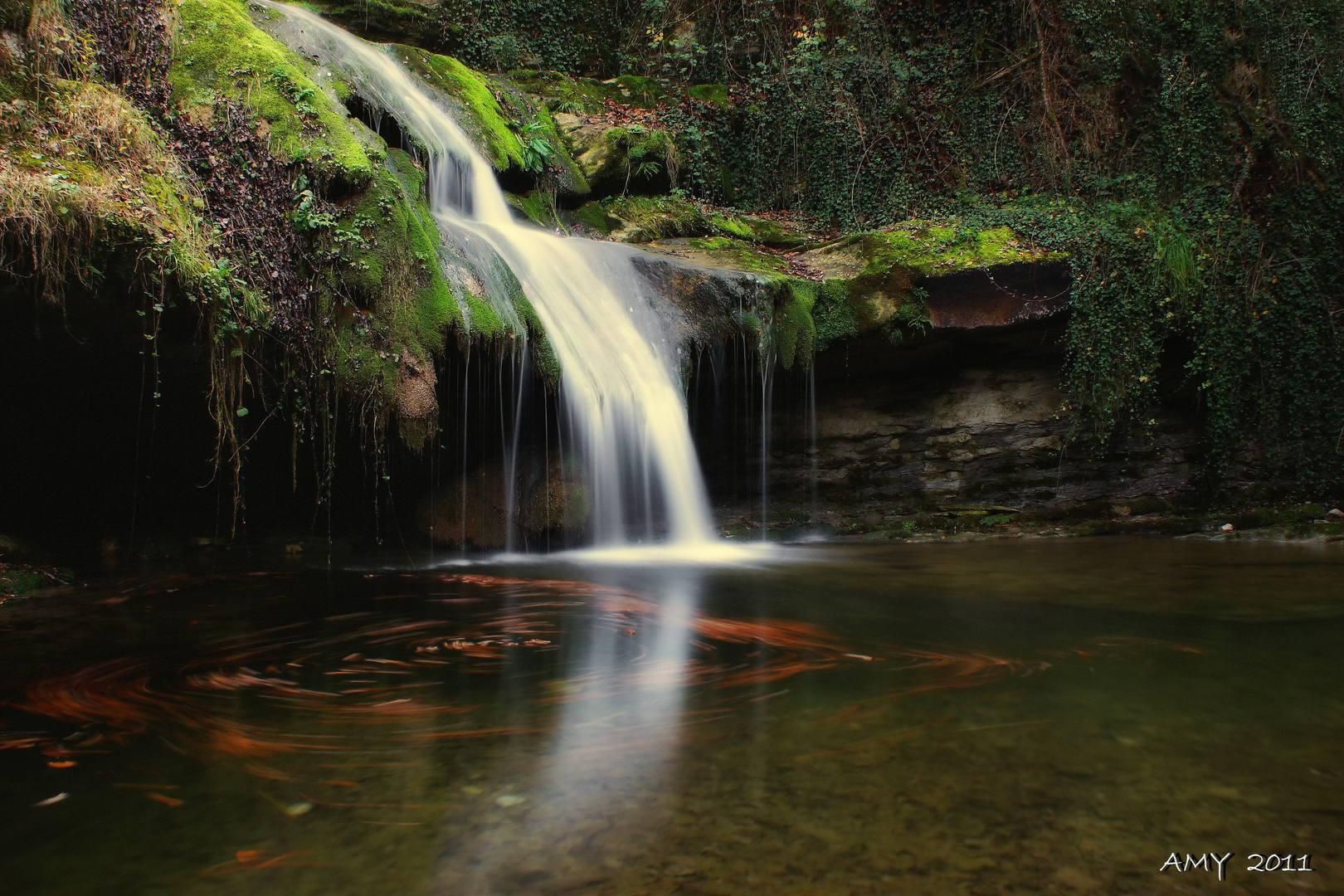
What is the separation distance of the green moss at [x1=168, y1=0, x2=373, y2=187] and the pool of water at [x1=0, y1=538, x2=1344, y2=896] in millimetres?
3326

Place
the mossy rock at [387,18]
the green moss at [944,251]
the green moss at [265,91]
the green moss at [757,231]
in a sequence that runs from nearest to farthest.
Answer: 1. the green moss at [265,91]
2. the green moss at [944,251]
3. the green moss at [757,231]
4. the mossy rock at [387,18]

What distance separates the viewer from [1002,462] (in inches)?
368

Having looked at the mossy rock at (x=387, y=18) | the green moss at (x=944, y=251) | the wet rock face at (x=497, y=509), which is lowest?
the wet rock face at (x=497, y=509)

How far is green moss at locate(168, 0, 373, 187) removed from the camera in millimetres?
5426

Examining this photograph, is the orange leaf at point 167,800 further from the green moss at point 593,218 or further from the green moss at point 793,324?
the green moss at point 593,218

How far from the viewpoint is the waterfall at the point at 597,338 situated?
700 cm

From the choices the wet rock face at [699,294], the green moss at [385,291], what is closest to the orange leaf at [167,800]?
the green moss at [385,291]

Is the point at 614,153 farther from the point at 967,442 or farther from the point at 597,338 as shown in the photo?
the point at 967,442

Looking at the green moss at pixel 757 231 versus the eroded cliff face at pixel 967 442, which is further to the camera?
the green moss at pixel 757 231

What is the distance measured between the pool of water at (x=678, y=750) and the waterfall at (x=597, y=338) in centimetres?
326

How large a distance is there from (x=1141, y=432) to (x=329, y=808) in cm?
985

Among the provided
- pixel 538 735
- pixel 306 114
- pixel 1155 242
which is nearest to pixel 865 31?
pixel 1155 242

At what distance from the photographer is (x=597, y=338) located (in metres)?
7.09

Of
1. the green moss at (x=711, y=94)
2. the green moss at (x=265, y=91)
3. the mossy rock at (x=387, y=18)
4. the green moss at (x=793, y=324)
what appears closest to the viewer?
the green moss at (x=265, y=91)
